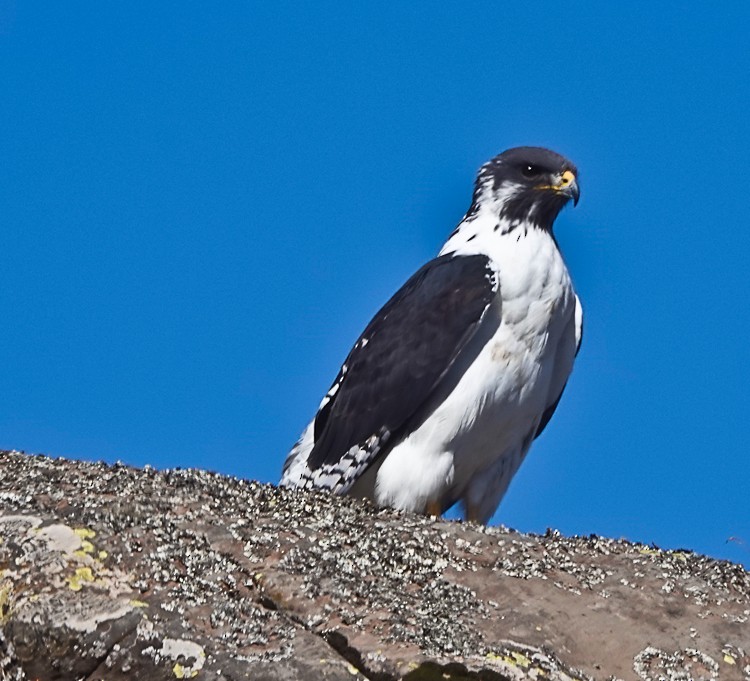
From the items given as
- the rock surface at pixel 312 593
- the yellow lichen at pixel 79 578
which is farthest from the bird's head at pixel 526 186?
the yellow lichen at pixel 79 578

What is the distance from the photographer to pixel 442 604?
15.7ft

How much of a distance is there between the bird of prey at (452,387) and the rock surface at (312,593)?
209 cm

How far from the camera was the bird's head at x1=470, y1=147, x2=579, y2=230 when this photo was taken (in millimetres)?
8789

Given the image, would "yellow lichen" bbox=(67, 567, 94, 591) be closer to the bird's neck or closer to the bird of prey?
the bird of prey

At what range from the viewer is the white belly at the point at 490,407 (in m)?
7.80

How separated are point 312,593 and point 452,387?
3.28 metres

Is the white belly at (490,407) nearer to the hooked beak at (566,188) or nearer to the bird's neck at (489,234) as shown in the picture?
the bird's neck at (489,234)

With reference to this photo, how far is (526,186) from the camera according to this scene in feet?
29.5

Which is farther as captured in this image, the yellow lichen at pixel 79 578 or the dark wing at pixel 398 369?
the dark wing at pixel 398 369

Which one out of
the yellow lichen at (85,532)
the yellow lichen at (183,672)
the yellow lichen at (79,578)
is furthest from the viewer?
the yellow lichen at (85,532)

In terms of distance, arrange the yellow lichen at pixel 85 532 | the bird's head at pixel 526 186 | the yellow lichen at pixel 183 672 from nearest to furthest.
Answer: the yellow lichen at pixel 183 672
the yellow lichen at pixel 85 532
the bird's head at pixel 526 186

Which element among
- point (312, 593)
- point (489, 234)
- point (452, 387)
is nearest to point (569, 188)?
point (489, 234)

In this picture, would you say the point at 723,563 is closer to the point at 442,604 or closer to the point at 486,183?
the point at 442,604

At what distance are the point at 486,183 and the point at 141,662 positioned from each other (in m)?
5.49
